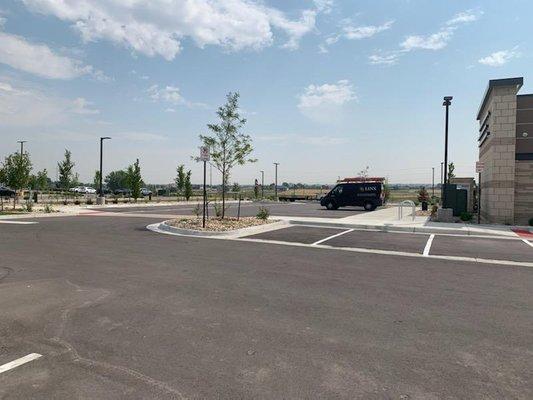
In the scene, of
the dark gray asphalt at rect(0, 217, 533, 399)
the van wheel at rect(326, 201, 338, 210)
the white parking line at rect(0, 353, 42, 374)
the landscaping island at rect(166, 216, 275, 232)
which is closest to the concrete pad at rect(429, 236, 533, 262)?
the dark gray asphalt at rect(0, 217, 533, 399)

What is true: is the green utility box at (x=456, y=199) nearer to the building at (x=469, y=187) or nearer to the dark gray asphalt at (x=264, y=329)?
the building at (x=469, y=187)

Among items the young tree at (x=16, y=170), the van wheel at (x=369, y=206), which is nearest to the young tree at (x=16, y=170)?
the young tree at (x=16, y=170)

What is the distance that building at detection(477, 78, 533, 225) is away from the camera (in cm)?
1705

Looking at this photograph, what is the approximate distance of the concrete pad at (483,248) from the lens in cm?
1036

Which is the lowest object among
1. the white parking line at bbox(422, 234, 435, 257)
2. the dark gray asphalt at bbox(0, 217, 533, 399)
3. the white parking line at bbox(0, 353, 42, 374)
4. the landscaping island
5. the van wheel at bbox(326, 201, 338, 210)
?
the white parking line at bbox(0, 353, 42, 374)

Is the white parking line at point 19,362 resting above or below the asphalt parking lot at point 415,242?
below

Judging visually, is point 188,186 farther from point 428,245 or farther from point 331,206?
point 428,245

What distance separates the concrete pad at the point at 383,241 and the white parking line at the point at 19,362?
913 centimetres

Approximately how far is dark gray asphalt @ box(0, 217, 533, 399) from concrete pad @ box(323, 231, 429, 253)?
104 inches

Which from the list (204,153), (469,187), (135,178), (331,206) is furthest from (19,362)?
(135,178)

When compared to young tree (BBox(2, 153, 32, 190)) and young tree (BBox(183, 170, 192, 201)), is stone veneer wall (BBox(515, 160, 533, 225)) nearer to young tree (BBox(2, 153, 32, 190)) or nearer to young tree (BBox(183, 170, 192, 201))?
young tree (BBox(2, 153, 32, 190))

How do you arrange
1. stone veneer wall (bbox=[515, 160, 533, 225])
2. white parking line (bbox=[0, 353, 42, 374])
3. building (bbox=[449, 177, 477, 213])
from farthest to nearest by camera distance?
building (bbox=[449, 177, 477, 213]), stone veneer wall (bbox=[515, 160, 533, 225]), white parking line (bbox=[0, 353, 42, 374])

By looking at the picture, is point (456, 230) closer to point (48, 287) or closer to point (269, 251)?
point (269, 251)

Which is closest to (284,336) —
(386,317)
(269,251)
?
(386,317)
